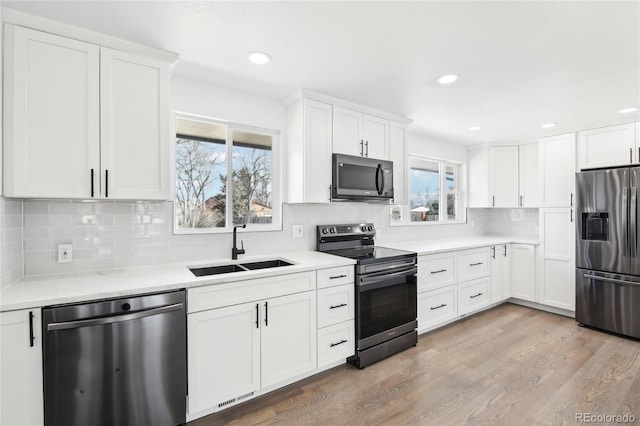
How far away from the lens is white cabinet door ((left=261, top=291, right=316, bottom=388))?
6.98 ft

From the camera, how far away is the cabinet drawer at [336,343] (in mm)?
2404

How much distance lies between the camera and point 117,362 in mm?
1622

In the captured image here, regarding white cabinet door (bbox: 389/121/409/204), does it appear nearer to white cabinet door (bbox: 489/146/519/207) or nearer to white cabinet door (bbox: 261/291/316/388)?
white cabinet door (bbox: 261/291/316/388)

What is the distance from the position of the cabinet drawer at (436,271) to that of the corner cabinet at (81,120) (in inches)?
98.4

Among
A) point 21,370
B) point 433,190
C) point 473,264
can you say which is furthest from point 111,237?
point 433,190

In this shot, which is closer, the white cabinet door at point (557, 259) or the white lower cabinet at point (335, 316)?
the white lower cabinet at point (335, 316)

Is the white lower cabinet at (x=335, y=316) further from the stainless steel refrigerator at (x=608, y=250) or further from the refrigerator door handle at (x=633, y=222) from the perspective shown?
the refrigerator door handle at (x=633, y=222)

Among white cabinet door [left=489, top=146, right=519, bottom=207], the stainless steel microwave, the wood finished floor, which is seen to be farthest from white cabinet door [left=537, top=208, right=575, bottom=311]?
the stainless steel microwave

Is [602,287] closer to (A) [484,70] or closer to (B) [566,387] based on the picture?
(B) [566,387]

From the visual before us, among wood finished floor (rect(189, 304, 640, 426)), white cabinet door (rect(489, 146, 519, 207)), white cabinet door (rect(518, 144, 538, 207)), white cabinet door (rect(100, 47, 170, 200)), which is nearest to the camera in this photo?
white cabinet door (rect(100, 47, 170, 200))

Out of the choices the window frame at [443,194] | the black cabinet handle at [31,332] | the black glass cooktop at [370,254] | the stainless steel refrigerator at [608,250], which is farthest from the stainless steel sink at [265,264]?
the stainless steel refrigerator at [608,250]

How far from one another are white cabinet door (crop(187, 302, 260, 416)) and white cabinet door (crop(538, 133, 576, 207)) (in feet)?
13.1

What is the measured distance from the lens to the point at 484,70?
7.36 feet

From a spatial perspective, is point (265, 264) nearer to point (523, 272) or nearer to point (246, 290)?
point (246, 290)
